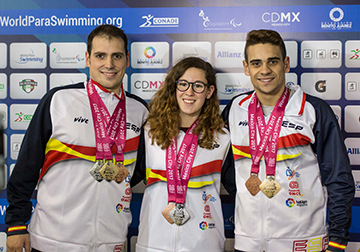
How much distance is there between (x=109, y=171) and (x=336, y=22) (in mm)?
2758

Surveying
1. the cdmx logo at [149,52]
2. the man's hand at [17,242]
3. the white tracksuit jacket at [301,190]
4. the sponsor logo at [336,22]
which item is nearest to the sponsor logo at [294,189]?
the white tracksuit jacket at [301,190]

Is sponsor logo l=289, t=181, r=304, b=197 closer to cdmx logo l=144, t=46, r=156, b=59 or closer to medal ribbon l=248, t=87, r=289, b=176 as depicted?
medal ribbon l=248, t=87, r=289, b=176

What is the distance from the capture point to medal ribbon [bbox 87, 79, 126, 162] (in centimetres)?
230

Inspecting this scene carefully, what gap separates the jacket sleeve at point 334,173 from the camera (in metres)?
2.13

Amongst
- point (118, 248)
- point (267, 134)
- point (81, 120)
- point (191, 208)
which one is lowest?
point (118, 248)

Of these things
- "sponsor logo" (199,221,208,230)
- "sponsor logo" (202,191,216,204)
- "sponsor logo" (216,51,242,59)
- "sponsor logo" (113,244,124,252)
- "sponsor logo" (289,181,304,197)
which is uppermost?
"sponsor logo" (216,51,242,59)

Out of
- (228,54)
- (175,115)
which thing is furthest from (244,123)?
(228,54)

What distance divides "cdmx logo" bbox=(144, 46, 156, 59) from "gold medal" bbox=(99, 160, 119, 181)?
1319 millimetres

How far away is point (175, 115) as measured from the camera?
238 centimetres

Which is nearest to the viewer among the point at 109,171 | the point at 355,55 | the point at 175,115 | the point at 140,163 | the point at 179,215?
the point at 179,215

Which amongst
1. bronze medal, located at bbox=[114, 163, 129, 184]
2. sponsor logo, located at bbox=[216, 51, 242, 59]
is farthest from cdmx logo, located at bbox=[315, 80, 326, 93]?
bronze medal, located at bbox=[114, 163, 129, 184]

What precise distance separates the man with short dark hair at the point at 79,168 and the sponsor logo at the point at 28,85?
95 centimetres

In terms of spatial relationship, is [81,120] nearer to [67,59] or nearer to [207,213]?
[67,59]

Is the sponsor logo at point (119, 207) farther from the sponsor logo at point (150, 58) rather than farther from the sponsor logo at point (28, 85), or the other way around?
the sponsor logo at point (28, 85)
